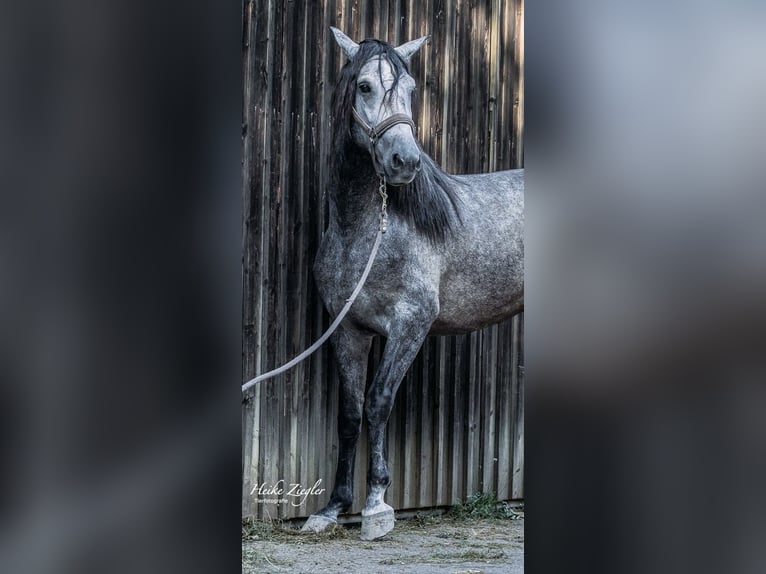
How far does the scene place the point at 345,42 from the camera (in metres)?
2.00

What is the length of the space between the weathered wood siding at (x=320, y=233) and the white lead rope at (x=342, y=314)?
0.16ft

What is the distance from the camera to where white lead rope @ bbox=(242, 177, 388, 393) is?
1896mm

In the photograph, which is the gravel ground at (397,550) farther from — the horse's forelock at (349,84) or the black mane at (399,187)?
the horse's forelock at (349,84)

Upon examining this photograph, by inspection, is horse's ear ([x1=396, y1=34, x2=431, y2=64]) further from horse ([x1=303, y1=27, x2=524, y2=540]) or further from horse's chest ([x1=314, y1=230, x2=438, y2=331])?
horse's chest ([x1=314, y1=230, x2=438, y2=331])

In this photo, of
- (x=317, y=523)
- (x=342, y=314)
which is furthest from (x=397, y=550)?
(x=342, y=314)

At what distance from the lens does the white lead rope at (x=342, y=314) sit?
6.22ft

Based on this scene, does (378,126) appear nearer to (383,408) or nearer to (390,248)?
(390,248)

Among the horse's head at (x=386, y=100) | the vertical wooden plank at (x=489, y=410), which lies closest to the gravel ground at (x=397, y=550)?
the vertical wooden plank at (x=489, y=410)

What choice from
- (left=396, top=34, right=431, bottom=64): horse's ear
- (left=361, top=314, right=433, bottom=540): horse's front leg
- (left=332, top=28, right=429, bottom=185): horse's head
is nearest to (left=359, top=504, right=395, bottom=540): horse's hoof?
(left=361, top=314, right=433, bottom=540): horse's front leg
